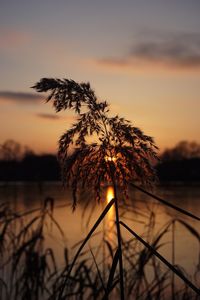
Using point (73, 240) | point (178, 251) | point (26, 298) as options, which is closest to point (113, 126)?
point (26, 298)

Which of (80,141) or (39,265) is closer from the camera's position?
(80,141)

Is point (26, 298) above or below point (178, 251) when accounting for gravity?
above

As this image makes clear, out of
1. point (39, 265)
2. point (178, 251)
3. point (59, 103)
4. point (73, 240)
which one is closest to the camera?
point (59, 103)

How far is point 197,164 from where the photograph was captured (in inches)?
2394

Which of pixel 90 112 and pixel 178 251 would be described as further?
pixel 178 251

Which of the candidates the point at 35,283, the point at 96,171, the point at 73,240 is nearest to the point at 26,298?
the point at 35,283

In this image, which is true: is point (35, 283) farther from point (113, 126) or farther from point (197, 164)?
point (197, 164)

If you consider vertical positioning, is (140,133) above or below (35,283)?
above

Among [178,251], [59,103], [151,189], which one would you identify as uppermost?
[59,103]

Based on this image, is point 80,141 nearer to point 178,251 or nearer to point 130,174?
point 130,174

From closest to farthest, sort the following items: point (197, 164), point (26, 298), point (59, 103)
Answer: point (59, 103)
point (26, 298)
point (197, 164)

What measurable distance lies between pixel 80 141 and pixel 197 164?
6081cm

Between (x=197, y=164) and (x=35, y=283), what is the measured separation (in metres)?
58.3

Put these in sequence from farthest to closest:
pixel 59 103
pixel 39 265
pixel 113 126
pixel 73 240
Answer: pixel 73 240 → pixel 39 265 → pixel 59 103 → pixel 113 126
